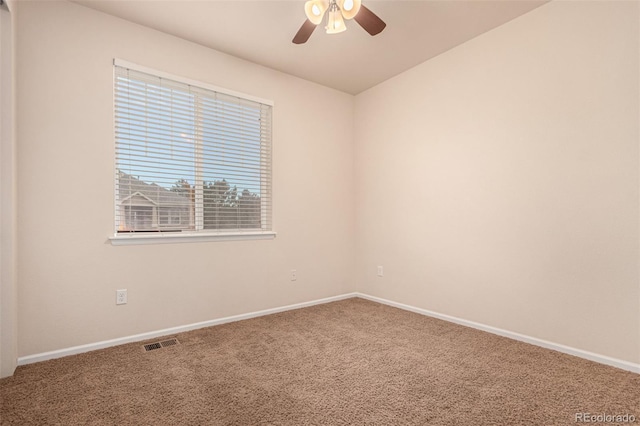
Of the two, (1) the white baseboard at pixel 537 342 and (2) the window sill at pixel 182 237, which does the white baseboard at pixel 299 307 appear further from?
(2) the window sill at pixel 182 237

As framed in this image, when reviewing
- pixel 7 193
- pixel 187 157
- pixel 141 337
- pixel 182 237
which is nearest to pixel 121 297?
pixel 141 337

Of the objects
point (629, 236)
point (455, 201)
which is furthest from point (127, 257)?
point (629, 236)

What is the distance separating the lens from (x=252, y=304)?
3.36m

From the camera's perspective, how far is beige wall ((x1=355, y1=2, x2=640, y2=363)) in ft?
7.15

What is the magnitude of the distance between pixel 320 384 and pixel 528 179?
89.5 inches

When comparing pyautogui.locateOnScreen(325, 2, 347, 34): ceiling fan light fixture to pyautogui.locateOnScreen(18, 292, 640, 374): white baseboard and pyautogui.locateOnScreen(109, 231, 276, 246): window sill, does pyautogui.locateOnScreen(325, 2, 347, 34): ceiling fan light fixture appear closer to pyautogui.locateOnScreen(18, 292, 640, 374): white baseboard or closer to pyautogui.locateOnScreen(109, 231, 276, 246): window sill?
pyautogui.locateOnScreen(109, 231, 276, 246): window sill

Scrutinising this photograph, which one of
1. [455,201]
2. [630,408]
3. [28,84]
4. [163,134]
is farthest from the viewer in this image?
[455,201]

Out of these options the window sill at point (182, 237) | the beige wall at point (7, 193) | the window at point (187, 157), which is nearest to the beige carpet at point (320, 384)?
the beige wall at point (7, 193)

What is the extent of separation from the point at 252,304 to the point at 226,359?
1.04 m

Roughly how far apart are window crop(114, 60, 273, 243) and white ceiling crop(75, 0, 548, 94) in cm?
43

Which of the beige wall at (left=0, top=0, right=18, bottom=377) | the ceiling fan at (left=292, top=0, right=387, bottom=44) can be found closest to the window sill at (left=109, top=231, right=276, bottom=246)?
the beige wall at (left=0, top=0, right=18, bottom=377)

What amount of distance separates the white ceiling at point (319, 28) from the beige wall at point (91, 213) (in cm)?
19

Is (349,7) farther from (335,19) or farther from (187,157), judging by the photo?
(187,157)

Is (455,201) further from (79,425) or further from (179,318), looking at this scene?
(79,425)
